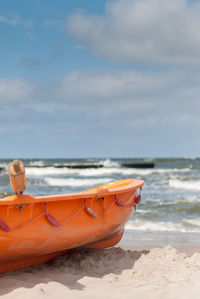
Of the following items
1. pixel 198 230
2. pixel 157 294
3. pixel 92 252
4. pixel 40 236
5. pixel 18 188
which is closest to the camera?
pixel 157 294

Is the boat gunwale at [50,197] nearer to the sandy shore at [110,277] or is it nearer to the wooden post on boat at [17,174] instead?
the wooden post on boat at [17,174]

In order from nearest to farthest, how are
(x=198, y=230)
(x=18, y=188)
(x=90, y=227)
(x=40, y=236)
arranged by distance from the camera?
(x=18, y=188)
(x=40, y=236)
(x=90, y=227)
(x=198, y=230)

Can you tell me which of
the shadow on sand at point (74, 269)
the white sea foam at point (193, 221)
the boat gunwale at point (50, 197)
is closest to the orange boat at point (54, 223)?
the boat gunwale at point (50, 197)

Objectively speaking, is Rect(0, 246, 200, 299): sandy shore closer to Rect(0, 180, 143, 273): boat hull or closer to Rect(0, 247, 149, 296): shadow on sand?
Rect(0, 247, 149, 296): shadow on sand

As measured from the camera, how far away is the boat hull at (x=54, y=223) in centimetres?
419

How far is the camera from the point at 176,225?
820cm

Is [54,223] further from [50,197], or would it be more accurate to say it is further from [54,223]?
[50,197]

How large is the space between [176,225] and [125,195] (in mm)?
3297

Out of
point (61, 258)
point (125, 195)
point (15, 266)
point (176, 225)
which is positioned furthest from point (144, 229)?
point (15, 266)

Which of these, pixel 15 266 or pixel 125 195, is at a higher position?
pixel 125 195

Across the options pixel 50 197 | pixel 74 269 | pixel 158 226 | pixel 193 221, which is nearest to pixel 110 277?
pixel 74 269

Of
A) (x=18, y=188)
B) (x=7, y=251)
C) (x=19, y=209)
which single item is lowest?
(x=7, y=251)

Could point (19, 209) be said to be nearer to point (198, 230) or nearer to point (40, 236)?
point (40, 236)

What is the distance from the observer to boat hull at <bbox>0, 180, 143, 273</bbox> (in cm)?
419
